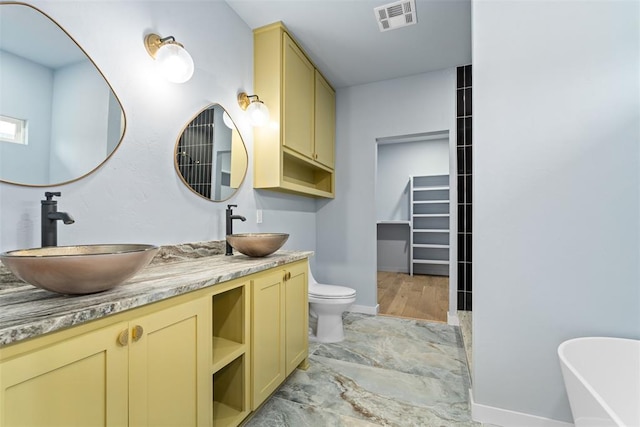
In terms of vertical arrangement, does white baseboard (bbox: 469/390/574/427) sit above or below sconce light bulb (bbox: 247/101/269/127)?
below

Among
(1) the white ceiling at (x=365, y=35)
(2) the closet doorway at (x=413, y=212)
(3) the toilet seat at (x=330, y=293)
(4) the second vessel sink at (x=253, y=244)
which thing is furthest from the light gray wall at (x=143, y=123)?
(2) the closet doorway at (x=413, y=212)

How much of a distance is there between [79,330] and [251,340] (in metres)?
0.83

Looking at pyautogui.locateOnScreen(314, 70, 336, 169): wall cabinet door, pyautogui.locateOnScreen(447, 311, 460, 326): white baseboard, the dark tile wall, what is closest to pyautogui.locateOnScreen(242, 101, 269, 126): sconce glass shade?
pyautogui.locateOnScreen(314, 70, 336, 169): wall cabinet door

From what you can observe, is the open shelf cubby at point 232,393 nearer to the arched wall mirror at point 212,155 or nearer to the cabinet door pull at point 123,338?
the cabinet door pull at point 123,338

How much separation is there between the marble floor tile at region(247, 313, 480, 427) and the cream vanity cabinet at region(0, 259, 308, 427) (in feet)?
0.65

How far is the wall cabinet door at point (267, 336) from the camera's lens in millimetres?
1497

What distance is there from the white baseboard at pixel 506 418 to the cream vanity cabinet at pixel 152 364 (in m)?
1.09

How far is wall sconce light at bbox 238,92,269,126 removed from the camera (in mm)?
2172

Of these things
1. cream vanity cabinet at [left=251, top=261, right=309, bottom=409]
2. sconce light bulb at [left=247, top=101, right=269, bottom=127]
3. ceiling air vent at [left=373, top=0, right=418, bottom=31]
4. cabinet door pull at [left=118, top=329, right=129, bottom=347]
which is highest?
ceiling air vent at [left=373, top=0, right=418, bottom=31]

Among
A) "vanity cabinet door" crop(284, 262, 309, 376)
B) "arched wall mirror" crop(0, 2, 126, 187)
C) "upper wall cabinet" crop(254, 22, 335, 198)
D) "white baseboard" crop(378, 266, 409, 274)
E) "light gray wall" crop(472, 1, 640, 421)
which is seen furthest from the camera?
"white baseboard" crop(378, 266, 409, 274)

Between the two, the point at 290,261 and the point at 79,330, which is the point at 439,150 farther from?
the point at 79,330

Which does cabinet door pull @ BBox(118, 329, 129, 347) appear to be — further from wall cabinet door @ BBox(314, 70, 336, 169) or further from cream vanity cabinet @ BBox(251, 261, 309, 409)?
wall cabinet door @ BBox(314, 70, 336, 169)

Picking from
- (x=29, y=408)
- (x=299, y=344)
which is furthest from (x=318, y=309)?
(x=29, y=408)

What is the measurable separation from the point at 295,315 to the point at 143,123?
1391 mm
